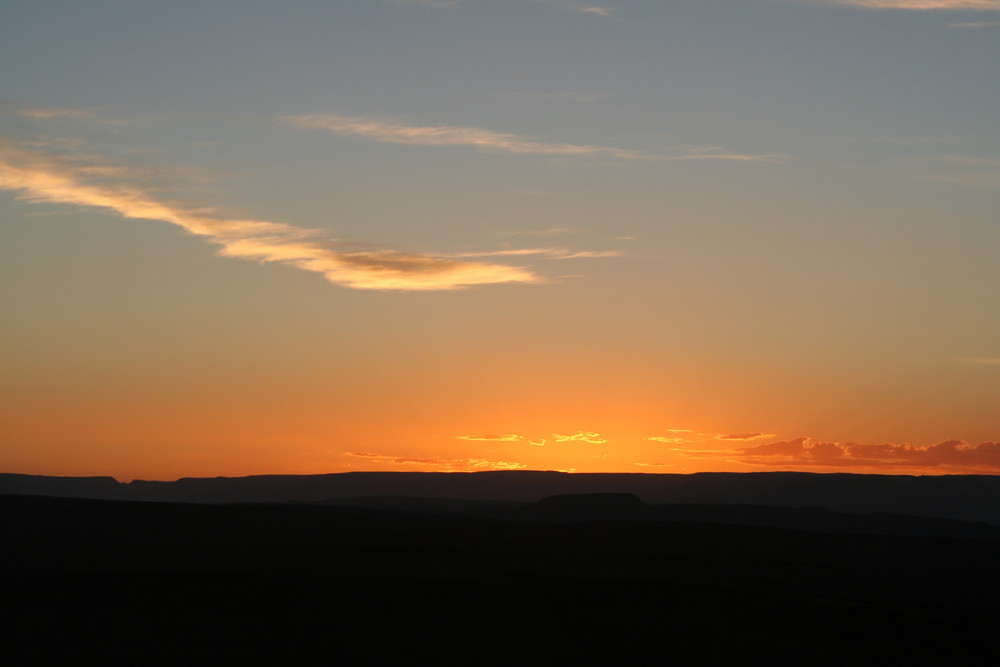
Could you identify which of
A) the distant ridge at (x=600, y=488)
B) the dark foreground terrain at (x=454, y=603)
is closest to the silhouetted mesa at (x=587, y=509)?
the distant ridge at (x=600, y=488)

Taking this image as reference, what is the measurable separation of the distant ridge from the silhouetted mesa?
3321 centimetres

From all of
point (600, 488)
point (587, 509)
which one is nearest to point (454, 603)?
point (587, 509)

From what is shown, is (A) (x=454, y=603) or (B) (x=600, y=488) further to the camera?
(B) (x=600, y=488)

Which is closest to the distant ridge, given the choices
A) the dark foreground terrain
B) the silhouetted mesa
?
the silhouetted mesa

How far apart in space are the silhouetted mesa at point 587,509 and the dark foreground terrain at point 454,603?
44.9 meters

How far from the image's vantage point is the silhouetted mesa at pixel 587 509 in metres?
93.0

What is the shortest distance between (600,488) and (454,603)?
12210cm

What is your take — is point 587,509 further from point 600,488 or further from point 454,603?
point 454,603

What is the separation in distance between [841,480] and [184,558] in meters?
110

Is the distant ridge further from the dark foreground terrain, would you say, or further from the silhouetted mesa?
the dark foreground terrain

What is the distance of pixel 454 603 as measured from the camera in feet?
95.9

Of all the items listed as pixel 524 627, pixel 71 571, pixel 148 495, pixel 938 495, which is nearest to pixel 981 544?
pixel 524 627

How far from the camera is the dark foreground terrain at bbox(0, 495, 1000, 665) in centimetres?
2494

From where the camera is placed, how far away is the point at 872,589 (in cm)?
3819
